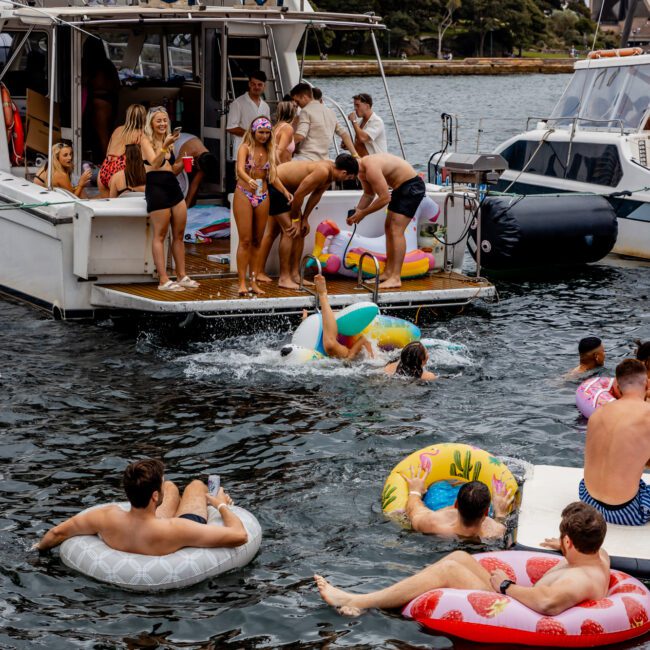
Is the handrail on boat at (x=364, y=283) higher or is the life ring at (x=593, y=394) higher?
the handrail on boat at (x=364, y=283)

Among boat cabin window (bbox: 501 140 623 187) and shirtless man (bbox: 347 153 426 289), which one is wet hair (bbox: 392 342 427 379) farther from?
boat cabin window (bbox: 501 140 623 187)

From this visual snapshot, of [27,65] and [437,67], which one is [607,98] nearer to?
[27,65]

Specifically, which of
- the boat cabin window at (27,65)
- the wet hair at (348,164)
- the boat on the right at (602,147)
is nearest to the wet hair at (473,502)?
the wet hair at (348,164)

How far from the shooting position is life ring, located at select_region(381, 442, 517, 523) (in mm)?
8340

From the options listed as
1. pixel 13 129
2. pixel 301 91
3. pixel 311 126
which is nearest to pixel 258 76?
pixel 301 91

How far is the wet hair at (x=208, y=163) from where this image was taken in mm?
14266

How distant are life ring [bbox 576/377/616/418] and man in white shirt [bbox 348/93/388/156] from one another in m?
5.21

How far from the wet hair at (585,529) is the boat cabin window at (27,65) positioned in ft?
34.7

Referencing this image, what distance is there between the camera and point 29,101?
46.7 ft

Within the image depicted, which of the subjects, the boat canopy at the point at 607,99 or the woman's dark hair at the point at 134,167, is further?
the boat canopy at the point at 607,99

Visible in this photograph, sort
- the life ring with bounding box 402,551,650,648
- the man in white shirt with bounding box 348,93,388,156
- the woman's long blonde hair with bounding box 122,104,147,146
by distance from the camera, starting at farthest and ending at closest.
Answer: the man in white shirt with bounding box 348,93,388,156
the woman's long blonde hair with bounding box 122,104,147,146
the life ring with bounding box 402,551,650,648

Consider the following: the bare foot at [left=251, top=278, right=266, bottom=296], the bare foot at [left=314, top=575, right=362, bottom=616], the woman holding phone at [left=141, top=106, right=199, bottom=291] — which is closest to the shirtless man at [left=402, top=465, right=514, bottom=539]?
the bare foot at [left=314, top=575, right=362, bottom=616]

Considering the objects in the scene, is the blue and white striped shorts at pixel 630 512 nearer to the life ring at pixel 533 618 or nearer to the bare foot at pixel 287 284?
the life ring at pixel 533 618

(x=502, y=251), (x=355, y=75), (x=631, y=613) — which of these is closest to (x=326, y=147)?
(x=502, y=251)
